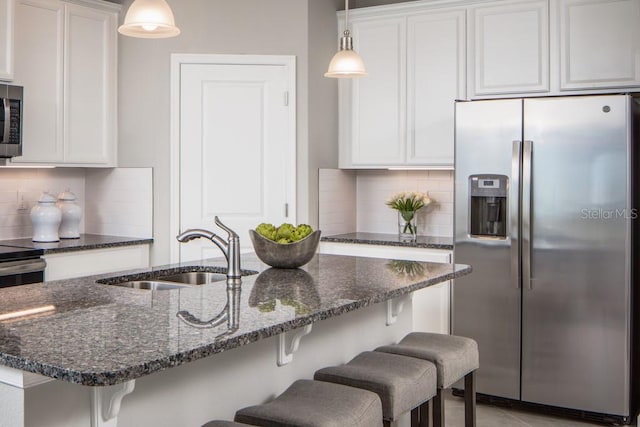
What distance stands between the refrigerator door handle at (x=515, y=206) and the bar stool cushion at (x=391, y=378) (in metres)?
1.52

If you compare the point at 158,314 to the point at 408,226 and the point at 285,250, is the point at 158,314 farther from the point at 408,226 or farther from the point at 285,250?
the point at 408,226

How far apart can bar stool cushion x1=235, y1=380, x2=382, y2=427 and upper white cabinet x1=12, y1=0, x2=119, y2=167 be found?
2.72 meters

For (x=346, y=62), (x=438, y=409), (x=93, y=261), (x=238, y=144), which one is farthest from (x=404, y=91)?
(x=438, y=409)

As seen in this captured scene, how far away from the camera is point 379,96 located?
4.74 meters

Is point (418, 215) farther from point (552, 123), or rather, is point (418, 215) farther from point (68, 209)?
point (68, 209)

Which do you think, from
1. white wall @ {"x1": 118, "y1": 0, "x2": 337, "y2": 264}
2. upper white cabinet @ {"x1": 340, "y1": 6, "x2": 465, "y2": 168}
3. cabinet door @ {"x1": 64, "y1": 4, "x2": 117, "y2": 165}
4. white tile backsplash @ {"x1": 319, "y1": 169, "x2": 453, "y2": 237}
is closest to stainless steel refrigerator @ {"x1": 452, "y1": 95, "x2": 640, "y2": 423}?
upper white cabinet @ {"x1": 340, "y1": 6, "x2": 465, "y2": 168}

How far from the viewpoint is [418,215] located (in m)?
4.98

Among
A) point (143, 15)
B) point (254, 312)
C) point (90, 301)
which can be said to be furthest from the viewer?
point (143, 15)

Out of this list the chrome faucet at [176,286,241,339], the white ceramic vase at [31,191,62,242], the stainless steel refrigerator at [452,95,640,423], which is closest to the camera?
the chrome faucet at [176,286,241,339]

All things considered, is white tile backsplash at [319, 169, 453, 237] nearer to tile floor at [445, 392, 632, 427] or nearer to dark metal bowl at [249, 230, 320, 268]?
tile floor at [445, 392, 632, 427]

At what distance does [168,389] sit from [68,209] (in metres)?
2.90

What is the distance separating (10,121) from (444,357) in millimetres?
2783

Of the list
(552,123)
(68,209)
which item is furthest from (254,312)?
(68,209)

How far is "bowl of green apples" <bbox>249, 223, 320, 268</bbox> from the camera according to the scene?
282 cm
